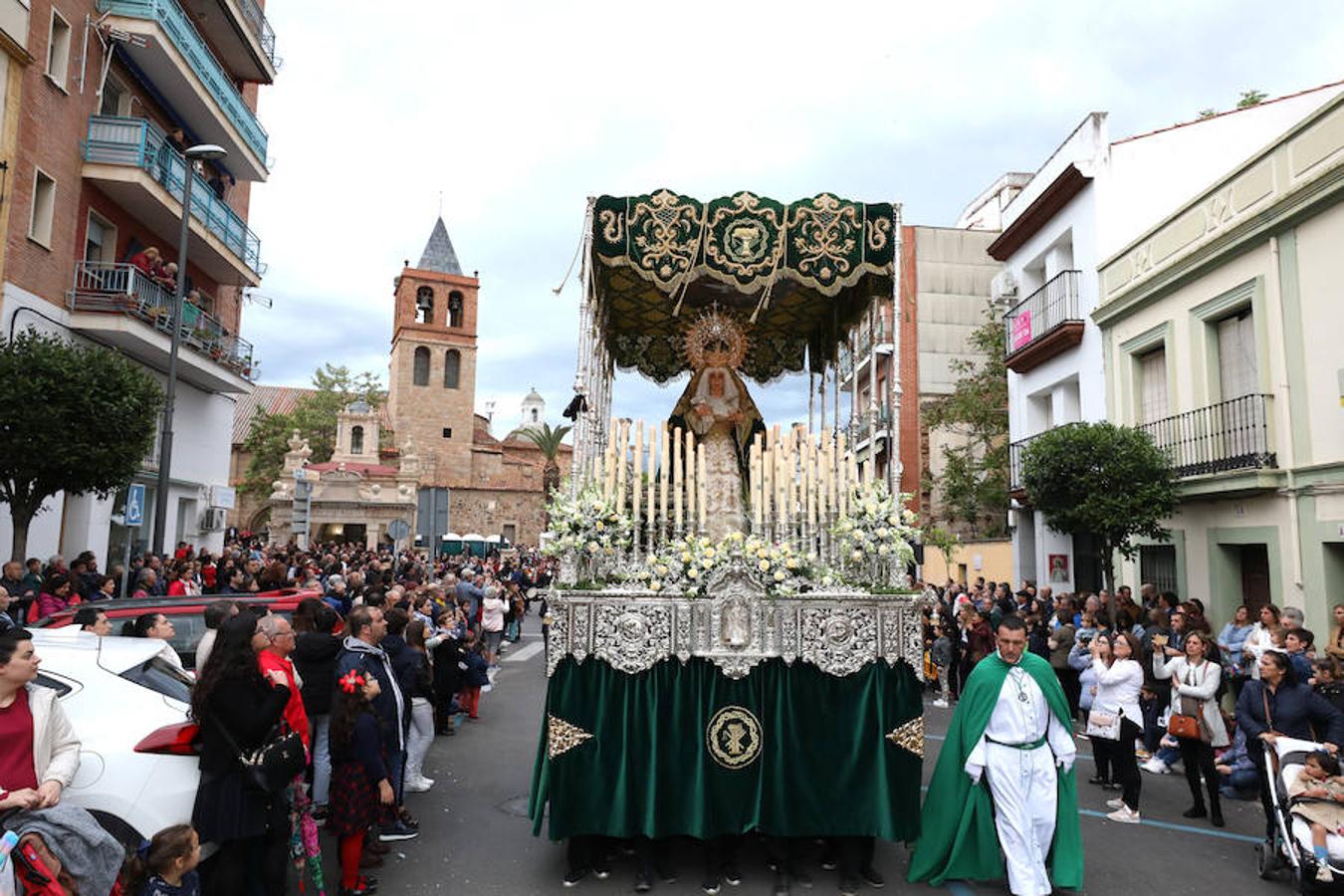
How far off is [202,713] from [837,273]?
5268mm

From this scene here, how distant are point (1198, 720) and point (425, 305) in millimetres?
A: 56596

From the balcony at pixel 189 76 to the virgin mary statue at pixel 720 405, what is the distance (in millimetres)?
13515

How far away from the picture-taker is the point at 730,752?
17.9 ft

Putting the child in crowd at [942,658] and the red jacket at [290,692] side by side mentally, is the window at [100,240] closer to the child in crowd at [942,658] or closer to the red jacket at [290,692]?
the red jacket at [290,692]

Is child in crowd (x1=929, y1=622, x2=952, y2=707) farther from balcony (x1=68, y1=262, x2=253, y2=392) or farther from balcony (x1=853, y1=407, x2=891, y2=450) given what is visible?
balcony (x1=68, y1=262, x2=253, y2=392)

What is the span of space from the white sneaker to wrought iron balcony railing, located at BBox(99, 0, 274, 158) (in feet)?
61.2

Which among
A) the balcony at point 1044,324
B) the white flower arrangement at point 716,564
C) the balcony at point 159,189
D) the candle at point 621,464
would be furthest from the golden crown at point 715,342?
the balcony at point 159,189

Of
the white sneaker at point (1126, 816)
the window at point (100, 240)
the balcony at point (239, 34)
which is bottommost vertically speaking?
the white sneaker at point (1126, 816)

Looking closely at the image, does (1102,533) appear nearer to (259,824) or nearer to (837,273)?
(837,273)

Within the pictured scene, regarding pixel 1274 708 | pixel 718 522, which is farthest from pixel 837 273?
pixel 1274 708

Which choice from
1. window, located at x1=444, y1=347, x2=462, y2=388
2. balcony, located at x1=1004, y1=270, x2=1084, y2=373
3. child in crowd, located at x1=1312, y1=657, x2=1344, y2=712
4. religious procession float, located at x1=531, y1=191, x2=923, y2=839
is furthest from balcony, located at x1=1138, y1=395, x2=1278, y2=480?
window, located at x1=444, y1=347, x2=462, y2=388

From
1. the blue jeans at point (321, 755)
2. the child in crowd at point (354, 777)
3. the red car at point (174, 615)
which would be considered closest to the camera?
the child in crowd at point (354, 777)

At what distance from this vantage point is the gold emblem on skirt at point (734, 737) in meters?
5.45

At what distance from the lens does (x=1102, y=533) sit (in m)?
11.9
